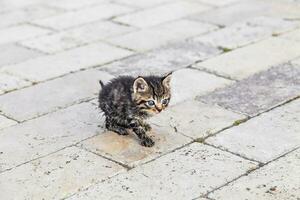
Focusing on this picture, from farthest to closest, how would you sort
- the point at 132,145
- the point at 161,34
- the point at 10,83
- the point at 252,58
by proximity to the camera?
the point at 161,34 → the point at 252,58 → the point at 10,83 → the point at 132,145

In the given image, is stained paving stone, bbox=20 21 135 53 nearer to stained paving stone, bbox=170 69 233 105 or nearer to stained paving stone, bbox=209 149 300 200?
stained paving stone, bbox=170 69 233 105

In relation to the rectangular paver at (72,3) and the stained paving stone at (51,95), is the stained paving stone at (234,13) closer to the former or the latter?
the rectangular paver at (72,3)

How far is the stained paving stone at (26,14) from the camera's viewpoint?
10633mm

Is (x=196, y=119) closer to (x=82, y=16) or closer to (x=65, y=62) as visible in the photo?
(x=65, y=62)

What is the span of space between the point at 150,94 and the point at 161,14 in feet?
15.5

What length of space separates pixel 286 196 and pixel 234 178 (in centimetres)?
53

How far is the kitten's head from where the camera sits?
20.4 feet

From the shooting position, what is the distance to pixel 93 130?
686 centimetres

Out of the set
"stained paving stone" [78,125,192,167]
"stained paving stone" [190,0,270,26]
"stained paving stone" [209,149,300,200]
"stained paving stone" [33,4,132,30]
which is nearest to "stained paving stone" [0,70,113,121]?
"stained paving stone" [78,125,192,167]

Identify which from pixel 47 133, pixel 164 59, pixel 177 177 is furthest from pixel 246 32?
pixel 177 177

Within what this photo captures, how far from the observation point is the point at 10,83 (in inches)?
322

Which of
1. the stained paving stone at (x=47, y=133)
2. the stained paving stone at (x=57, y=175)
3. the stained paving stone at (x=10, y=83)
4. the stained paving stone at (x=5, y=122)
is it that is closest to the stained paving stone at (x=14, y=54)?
the stained paving stone at (x=10, y=83)

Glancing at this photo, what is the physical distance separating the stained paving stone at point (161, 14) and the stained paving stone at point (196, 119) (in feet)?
10.5

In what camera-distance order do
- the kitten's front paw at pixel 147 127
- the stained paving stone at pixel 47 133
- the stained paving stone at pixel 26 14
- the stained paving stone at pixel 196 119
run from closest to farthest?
1. the stained paving stone at pixel 47 133
2. the kitten's front paw at pixel 147 127
3. the stained paving stone at pixel 196 119
4. the stained paving stone at pixel 26 14
